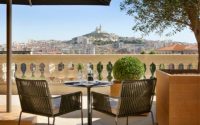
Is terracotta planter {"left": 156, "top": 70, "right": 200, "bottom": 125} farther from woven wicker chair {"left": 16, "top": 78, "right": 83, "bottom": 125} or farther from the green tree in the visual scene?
woven wicker chair {"left": 16, "top": 78, "right": 83, "bottom": 125}

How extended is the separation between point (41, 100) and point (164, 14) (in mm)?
2147

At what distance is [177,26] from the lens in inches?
239

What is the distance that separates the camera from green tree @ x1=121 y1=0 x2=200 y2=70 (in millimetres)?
5398

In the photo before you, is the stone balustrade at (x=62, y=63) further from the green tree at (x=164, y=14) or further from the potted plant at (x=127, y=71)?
the green tree at (x=164, y=14)

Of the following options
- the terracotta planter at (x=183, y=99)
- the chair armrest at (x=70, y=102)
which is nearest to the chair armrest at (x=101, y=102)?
the chair armrest at (x=70, y=102)

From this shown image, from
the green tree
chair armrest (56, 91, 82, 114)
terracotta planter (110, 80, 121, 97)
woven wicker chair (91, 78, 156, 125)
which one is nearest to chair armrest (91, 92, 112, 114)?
woven wicker chair (91, 78, 156, 125)

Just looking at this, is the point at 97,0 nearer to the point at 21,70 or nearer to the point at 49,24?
the point at 21,70

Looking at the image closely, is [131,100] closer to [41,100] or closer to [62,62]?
[41,100]

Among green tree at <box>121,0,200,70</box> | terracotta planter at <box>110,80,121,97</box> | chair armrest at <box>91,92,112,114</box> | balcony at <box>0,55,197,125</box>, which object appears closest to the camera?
chair armrest at <box>91,92,112,114</box>

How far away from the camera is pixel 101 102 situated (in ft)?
16.6

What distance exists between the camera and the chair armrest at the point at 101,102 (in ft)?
16.3

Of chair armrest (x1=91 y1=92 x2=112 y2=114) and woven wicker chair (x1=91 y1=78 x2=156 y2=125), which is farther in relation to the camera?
chair armrest (x1=91 y1=92 x2=112 y2=114)

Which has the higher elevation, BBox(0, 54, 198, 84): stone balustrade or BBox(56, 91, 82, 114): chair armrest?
BBox(0, 54, 198, 84): stone balustrade

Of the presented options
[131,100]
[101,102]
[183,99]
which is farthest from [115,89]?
[183,99]
